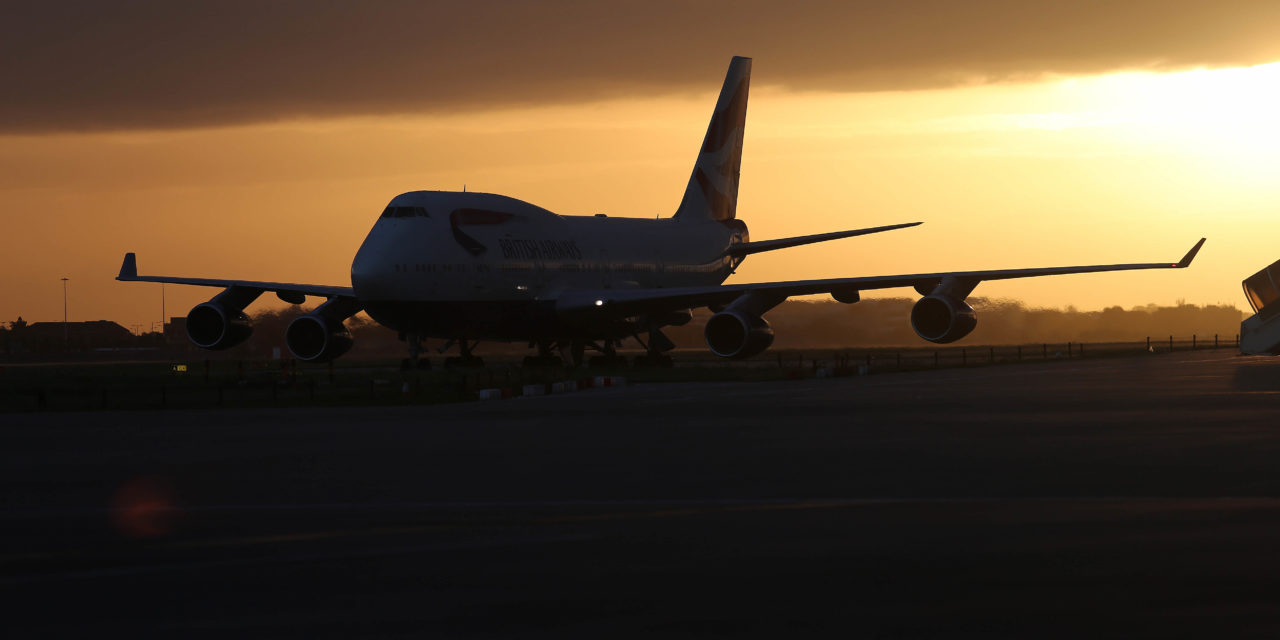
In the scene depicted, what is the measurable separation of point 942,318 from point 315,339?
67.4 feet

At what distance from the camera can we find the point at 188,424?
27.6m

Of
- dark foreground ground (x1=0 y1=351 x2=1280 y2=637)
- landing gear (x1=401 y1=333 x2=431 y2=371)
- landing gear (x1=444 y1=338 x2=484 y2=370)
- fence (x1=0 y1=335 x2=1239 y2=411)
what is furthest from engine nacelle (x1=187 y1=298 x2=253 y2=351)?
dark foreground ground (x1=0 y1=351 x2=1280 y2=637)

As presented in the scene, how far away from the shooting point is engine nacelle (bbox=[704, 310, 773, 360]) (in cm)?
4534

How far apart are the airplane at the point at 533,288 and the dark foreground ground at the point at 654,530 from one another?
20230mm

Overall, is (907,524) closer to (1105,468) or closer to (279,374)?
(1105,468)

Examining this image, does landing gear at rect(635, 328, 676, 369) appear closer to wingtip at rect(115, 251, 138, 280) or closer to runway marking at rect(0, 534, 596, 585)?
wingtip at rect(115, 251, 138, 280)

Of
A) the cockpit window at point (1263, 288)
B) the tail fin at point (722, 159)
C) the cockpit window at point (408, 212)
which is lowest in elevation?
the cockpit window at point (1263, 288)

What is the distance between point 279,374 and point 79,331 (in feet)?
472

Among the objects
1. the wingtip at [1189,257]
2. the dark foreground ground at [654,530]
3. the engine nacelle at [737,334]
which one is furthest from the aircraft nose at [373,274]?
the wingtip at [1189,257]

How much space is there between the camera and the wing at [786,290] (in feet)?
153

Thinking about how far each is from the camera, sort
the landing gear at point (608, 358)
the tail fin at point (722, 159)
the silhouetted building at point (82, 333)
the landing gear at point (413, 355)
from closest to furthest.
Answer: the landing gear at point (413, 355) < the landing gear at point (608, 358) < the tail fin at point (722, 159) < the silhouetted building at point (82, 333)

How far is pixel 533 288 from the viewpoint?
49.8 m

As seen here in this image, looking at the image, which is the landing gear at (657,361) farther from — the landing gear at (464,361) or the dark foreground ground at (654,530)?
the dark foreground ground at (654,530)

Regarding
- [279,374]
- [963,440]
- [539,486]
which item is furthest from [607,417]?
[279,374]
